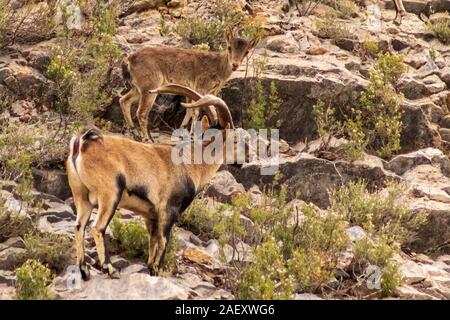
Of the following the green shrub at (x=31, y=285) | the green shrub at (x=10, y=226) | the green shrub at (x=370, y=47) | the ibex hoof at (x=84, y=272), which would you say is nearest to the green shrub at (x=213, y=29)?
the green shrub at (x=370, y=47)

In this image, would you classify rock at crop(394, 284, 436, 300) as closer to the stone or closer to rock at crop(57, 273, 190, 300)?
rock at crop(57, 273, 190, 300)

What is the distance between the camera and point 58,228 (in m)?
11.7

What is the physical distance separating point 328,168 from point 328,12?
18.2ft

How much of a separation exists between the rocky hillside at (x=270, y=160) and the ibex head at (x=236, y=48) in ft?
1.68

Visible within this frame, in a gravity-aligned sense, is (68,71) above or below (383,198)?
above

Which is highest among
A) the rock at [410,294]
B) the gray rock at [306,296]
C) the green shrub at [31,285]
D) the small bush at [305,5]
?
the small bush at [305,5]

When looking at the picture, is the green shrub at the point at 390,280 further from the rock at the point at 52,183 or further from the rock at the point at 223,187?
the rock at the point at 52,183

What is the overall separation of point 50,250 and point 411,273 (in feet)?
16.2

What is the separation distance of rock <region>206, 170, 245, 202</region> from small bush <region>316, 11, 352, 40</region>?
5.38m

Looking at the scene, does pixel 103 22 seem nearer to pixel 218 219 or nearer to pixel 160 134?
pixel 160 134

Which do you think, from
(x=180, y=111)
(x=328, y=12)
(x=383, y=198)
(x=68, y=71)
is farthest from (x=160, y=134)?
(x=328, y=12)

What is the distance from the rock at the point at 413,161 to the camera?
15.4 meters

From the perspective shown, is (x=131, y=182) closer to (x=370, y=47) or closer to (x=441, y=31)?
(x=370, y=47)

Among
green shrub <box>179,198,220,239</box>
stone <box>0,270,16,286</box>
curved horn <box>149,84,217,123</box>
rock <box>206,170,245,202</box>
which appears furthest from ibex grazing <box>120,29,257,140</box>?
stone <box>0,270,16,286</box>
